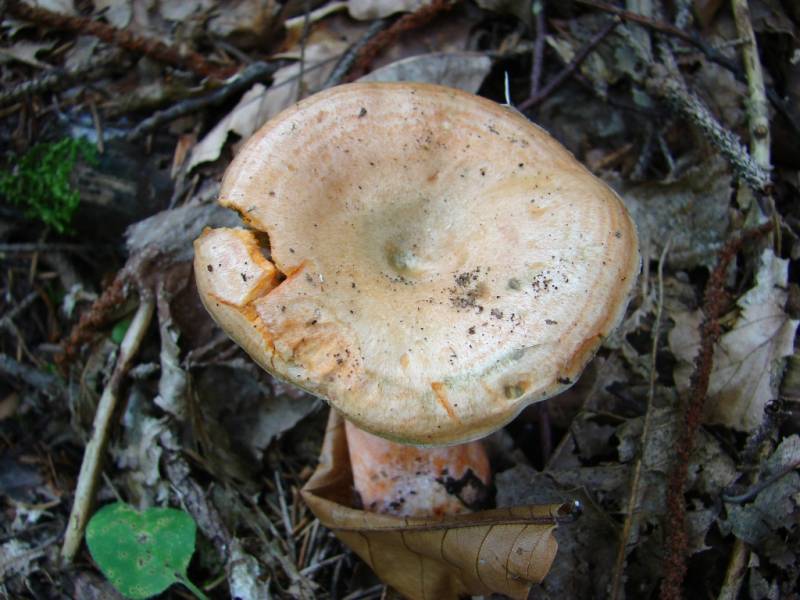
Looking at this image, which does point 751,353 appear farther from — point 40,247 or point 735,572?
point 40,247

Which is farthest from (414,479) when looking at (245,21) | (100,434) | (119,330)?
(245,21)

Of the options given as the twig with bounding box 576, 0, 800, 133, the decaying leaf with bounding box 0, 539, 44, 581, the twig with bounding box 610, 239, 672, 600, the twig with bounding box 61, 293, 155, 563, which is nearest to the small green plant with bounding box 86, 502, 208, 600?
the twig with bounding box 61, 293, 155, 563

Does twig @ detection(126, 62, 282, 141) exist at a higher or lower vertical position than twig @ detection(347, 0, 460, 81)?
lower

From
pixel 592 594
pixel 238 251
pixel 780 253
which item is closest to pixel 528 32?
pixel 780 253

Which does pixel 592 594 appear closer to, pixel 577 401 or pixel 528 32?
pixel 577 401

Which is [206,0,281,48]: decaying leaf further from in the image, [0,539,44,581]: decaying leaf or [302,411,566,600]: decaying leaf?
[0,539,44,581]: decaying leaf

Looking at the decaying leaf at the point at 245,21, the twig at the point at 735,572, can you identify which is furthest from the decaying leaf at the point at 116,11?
the twig at the point at 735,572

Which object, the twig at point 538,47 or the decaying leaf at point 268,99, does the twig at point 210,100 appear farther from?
the twig at point 538,47
